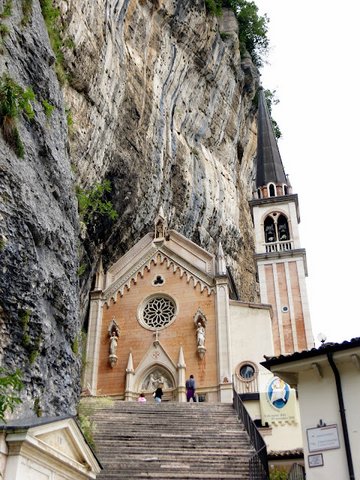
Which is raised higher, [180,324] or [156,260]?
[156,260]

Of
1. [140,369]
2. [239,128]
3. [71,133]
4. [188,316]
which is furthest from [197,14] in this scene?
[140,369]

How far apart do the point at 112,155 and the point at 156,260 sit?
20.7ft

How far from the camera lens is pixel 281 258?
29.3m

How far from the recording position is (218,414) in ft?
52.7

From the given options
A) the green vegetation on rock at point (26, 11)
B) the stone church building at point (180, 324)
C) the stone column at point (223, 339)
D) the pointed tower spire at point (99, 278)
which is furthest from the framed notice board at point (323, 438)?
the pointed tower spire at point (99, 278)

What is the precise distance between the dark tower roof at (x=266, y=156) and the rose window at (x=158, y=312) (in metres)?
12.7

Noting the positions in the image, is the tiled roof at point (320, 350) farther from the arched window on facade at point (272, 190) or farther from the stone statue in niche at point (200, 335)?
the arched window on facade at point (272, 190)

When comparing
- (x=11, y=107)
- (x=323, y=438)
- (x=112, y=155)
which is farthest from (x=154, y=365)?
(x=323, y=438)

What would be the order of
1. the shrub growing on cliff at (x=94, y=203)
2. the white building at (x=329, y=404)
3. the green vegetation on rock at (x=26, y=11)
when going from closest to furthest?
the white building at (x=329, y=404) → the green vegetation on rock at (x=26, y=11) → the shrub growing on cliff at (x=94, y=203)

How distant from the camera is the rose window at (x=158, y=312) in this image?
24.3 metres

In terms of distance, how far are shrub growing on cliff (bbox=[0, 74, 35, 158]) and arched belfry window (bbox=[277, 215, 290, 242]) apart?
2049cm

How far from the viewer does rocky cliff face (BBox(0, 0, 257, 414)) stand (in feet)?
38.2

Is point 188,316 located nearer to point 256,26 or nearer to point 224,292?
point 224,292

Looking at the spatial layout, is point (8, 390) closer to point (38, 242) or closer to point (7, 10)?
point (38, 242)
